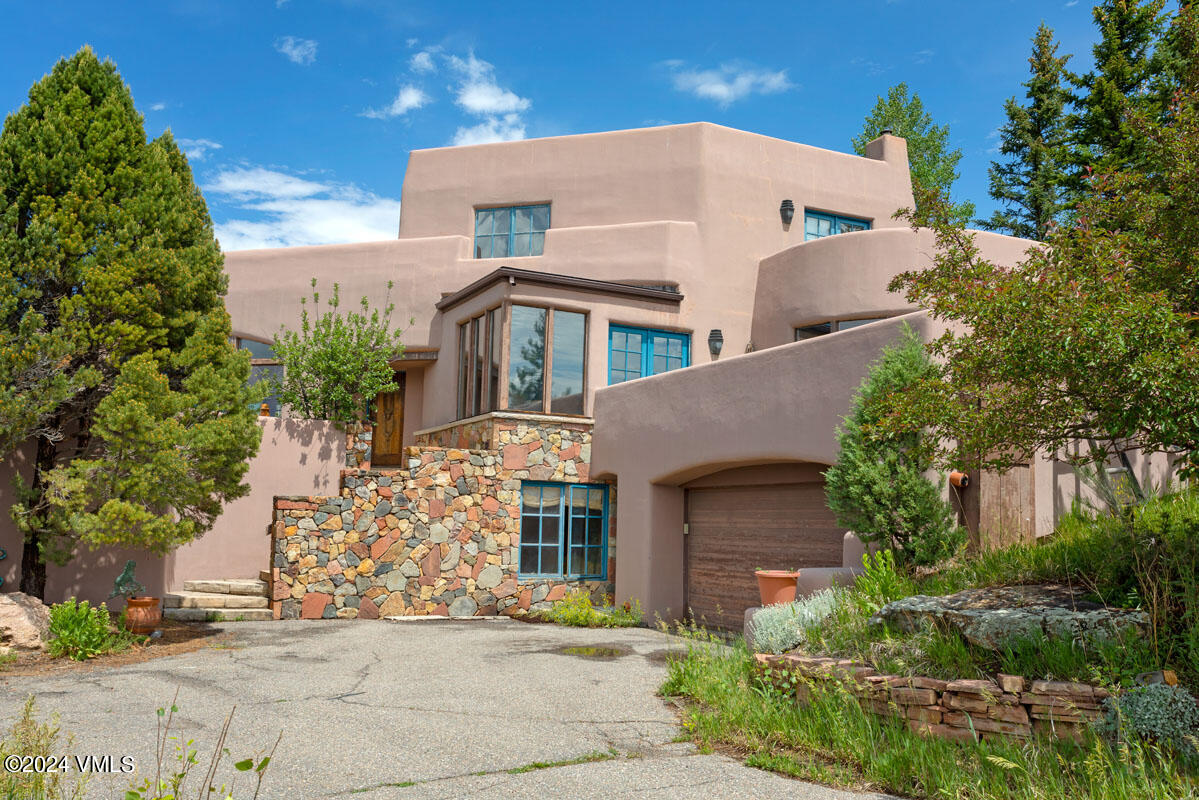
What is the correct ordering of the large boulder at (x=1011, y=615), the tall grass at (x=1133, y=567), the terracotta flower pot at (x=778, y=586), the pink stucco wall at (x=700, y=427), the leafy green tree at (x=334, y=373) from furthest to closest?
the leafy green tree at (x=334, y=373) → the pink stucco wall at (x=700, y=427) → the terracotta flower pot at (x=778, y=586) → the large boulder at (x=1011, y=615) → the tall grass at (x=1133, y=567)

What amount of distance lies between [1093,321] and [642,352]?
41.3 ft

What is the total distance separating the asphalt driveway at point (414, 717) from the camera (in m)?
5.42

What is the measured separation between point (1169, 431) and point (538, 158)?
17408 mm

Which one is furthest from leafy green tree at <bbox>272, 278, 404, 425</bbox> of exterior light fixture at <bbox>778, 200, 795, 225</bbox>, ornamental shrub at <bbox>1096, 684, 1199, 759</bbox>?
ornamental shrub at <bbox>1096, 684, 1199, 759</bbox>

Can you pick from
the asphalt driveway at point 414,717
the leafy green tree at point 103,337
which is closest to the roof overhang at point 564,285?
the leafy green tree at point 103,337

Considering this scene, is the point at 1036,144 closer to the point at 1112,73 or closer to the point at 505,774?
the point at 1112,73

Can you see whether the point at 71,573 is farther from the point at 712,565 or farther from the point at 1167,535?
the point at 1167,535

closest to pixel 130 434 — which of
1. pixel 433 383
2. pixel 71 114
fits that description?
pixel 71 114

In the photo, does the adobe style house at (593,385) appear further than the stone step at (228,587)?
No

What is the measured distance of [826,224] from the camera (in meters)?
20.7

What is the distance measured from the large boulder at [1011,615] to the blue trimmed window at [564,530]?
919cm

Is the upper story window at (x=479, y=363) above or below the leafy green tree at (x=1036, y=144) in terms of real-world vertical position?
below

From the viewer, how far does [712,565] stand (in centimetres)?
1434

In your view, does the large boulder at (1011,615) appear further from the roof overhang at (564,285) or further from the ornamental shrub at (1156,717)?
the roof overhang at (564,285)
